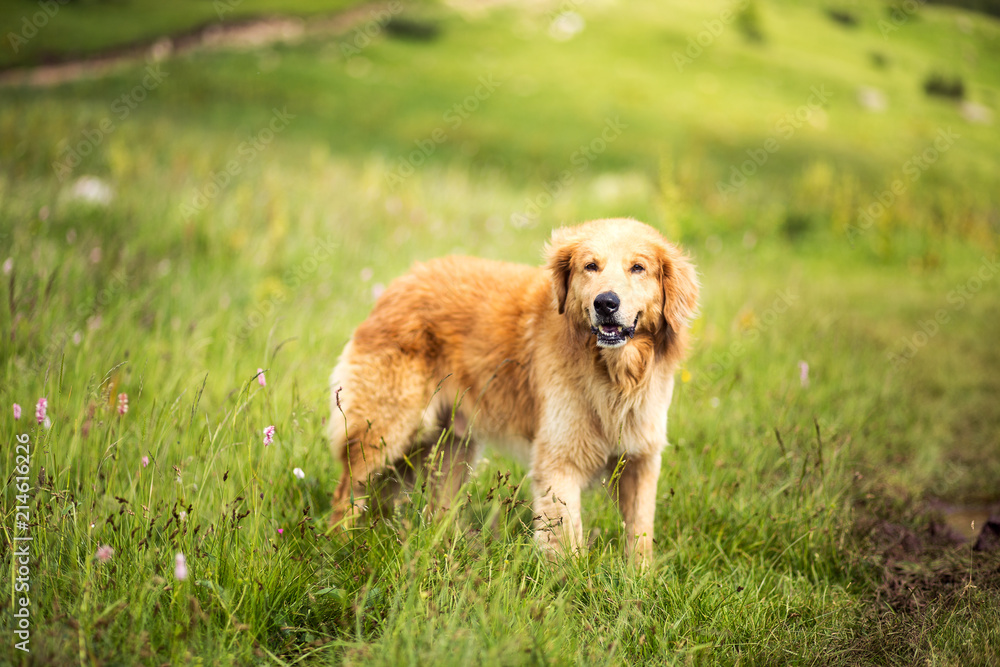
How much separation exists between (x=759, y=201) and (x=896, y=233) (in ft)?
7.02

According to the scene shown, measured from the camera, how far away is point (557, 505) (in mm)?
2943

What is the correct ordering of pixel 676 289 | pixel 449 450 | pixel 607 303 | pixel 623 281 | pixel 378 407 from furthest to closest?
1. pixel 449 450
2. pixel 378 407
3. pixel 676 289
4. pixel 623 281
5. pixel 607 303

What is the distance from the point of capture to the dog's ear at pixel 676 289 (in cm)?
309

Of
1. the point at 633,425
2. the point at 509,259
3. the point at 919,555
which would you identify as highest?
the point at 633,425

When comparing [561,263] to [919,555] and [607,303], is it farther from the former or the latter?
[919,555]

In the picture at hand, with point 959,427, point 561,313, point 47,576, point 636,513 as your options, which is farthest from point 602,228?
point 959,427

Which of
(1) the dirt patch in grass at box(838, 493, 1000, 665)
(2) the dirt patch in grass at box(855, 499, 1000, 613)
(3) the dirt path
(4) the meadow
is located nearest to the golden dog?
(4) the meadow

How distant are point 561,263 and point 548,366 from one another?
0.52 m

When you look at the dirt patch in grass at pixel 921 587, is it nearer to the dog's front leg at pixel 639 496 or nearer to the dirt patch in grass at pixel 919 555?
the dirt patch in grass at pixel 919 555

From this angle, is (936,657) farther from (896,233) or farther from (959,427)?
(896,233)

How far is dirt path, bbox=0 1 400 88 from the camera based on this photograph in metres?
11.7

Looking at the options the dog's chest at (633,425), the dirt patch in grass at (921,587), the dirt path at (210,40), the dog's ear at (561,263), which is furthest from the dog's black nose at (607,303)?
the dirt path at (210,40)

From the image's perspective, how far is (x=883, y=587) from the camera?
9.43 feet

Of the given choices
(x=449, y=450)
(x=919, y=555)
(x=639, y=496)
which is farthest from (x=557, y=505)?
(x=919, y=555)
